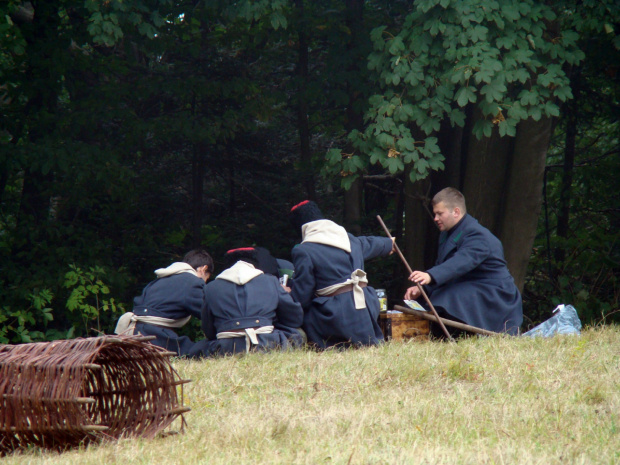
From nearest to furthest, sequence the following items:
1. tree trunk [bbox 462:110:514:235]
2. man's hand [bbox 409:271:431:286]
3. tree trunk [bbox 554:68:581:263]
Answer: man's hand [bbox 409:271:431:286] → tree trunk [bbox 462:110:514:235] → tree trunk [bbox 554:68:581:263]

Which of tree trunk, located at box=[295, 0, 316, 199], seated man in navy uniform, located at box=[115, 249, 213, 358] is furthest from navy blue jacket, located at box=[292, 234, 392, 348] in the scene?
tree trunk, located at box=[295, 0, 316, 199]

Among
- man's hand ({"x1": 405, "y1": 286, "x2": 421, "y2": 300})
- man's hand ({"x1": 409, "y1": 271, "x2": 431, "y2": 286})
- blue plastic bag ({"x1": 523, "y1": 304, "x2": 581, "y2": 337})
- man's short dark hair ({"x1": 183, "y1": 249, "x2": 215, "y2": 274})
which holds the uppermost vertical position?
man's short dark hair ({"x1": 183, "y1": 249, "x2": 215, "y2": 274})

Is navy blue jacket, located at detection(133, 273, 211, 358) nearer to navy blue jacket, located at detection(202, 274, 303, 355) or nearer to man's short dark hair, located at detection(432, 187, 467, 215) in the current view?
navy blue jacket, located at detection(202, 274, 303, 355)

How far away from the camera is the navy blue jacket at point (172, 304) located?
7.02 meters

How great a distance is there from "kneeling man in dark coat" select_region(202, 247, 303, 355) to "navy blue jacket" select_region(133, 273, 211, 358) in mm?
457

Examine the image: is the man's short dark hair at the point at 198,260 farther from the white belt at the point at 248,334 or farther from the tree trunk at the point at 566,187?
the tree trunk at the point at 566,187

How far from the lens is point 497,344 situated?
5.86 metres

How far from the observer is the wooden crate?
23.3ft

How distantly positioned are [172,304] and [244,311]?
961 mm

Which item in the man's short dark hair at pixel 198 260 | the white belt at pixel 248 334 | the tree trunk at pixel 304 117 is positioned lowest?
the white belt at pixel 248 334

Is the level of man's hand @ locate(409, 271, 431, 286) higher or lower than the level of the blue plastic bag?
higher

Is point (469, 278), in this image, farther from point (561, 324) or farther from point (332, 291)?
point (332, 291)

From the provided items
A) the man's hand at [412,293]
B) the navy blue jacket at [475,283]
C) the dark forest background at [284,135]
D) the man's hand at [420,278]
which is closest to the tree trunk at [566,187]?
the dark forest background at [284,135]

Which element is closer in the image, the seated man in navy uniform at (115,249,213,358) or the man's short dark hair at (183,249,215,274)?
the seated man in navy uniform at (115,249,213,358)
